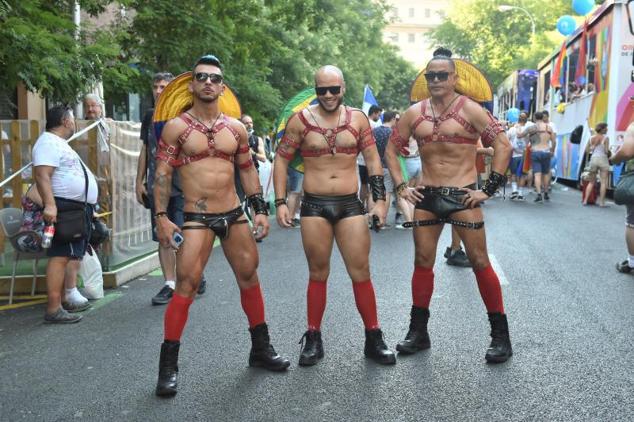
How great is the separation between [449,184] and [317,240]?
924 mm

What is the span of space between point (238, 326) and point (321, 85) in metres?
2.08

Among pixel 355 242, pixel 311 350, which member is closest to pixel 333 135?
pixel 355 242

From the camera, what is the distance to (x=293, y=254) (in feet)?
32.5

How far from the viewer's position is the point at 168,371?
4.44 metres

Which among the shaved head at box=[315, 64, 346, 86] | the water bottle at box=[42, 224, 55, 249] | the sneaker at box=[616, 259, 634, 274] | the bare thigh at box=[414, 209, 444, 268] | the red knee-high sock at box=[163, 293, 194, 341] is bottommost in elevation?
the sneaker at box=[616, 259, 634, 274]

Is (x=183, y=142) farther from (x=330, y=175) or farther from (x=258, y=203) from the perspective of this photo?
(x=330, y=175)

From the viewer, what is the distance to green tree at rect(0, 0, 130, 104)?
23.9 ft

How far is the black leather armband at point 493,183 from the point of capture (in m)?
4.99

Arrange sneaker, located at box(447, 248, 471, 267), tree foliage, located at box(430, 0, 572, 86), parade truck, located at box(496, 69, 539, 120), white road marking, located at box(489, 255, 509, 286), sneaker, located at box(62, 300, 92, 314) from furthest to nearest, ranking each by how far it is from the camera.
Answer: tree foliage, located at box(430, 0, 572, 86)
parade truck, located at box(496, 69, 539, 120)
sneaker, located at box(447, 248, 471, 267)
white road marking, located at box(489, 255, 509, 286)
sneaker, located at box(62, 300, 92, 314)

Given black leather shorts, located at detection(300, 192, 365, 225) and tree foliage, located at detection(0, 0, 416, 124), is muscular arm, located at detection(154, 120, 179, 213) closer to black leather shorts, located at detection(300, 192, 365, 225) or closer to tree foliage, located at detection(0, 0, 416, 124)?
black leather shorts, located at detection(300, 192, 365, 225)

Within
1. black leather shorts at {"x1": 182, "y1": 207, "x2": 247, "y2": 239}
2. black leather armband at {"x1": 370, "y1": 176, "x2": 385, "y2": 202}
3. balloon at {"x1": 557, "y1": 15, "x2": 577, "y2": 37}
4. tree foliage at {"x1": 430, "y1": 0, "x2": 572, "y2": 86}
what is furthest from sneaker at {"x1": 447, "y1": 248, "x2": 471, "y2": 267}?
tree foliage at {"x1": 430, "y1": 0, "x2": 572, "y2": 86}

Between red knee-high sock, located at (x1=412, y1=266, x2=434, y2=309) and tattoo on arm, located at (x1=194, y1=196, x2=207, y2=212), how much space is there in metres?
1.49

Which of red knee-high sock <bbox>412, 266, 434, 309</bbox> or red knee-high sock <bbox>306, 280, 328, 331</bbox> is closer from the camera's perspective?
red knee-high sock <bbox>306, 280, 328, 331</bbox>

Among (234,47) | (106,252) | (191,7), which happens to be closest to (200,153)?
(106,252)
